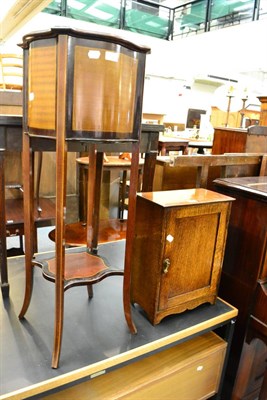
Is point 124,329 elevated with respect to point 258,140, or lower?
lower

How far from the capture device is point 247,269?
1.41 metres

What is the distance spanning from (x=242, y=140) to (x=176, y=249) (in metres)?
0.87

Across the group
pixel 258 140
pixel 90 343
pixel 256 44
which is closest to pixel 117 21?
pixel 256 44

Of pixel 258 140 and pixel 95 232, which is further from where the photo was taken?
pixel 258 140

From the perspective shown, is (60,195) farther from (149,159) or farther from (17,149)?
(149,159)

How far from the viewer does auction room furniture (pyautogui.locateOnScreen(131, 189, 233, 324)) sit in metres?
1.17

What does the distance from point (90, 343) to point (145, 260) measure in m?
0.37

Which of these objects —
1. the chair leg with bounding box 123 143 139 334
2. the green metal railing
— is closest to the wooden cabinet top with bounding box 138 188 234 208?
the chair leg with bounding box 123 143 139 334

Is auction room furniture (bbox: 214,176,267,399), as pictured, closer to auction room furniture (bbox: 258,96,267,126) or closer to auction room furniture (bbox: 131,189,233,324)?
auction room furniture (bbox: 131,189,233,324)

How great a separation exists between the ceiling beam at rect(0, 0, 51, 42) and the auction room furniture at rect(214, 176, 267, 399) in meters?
4.83

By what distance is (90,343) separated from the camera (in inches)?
44.3

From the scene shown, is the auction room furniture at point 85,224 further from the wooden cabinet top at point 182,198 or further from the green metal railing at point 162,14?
the green metal railing at point 162,14

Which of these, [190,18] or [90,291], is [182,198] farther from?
[190,18]

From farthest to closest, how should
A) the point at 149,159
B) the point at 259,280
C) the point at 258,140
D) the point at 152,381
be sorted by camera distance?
the point at 258,140, the point at 149,159, the point at 259,280, the point at 152,381
